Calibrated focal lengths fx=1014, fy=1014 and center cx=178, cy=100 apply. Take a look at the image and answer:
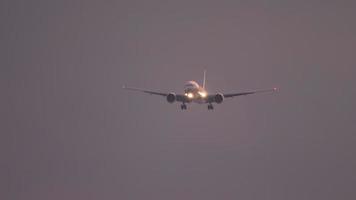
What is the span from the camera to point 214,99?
13712cm

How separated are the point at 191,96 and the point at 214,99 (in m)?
3.15

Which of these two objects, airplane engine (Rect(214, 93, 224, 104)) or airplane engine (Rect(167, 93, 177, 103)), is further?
airplane engine (Rect(167, 93, 177, 103))

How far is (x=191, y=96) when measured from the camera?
136875 millimetres

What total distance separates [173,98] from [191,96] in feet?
8.12

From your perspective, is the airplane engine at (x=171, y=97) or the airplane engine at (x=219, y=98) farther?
the airplane engine at (x=171, y=97)

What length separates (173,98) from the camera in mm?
137250

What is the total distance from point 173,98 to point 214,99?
18.2 feet

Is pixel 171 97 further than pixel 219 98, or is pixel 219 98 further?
pixel 171 97

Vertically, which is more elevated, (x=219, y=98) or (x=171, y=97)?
(x=219, y=98)
